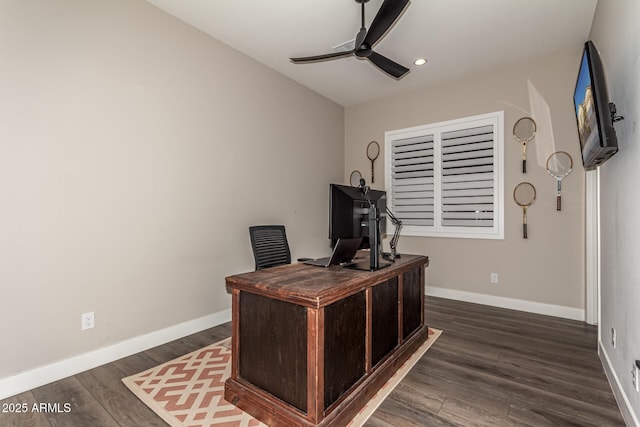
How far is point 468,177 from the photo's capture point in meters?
3.99

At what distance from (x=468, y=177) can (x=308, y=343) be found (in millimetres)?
3346

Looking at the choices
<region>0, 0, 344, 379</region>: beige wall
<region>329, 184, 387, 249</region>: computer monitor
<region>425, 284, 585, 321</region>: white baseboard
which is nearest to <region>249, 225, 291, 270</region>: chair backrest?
<region>0, 0, 344, 379</region>: beige wall

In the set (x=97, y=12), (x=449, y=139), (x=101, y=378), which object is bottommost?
(x=101, y=378)

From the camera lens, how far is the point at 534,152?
140 inches

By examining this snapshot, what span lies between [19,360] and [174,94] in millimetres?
2296

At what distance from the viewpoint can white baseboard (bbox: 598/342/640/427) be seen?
161 cm

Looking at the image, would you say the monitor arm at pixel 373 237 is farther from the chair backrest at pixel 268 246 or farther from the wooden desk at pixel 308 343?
the chair backrest at pixel 268 246

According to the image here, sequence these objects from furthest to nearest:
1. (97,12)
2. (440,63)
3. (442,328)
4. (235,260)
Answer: (440,63), (235,260), (442,328), (97,12)

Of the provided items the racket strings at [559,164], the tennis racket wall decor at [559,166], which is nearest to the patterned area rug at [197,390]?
the tennis racket wall decor at [559,166]

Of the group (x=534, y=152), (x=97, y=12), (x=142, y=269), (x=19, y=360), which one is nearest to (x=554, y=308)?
(x=534, y=152)

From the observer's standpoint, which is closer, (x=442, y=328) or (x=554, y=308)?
(x=442, y=328)

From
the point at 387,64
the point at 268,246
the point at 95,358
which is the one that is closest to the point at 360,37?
the point at 387,64

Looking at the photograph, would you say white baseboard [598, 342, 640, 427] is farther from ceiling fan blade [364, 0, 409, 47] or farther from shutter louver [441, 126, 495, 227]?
ceiling fan blade [364, 0, 409, 47]

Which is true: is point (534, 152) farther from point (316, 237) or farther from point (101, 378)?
point (101, 378)
